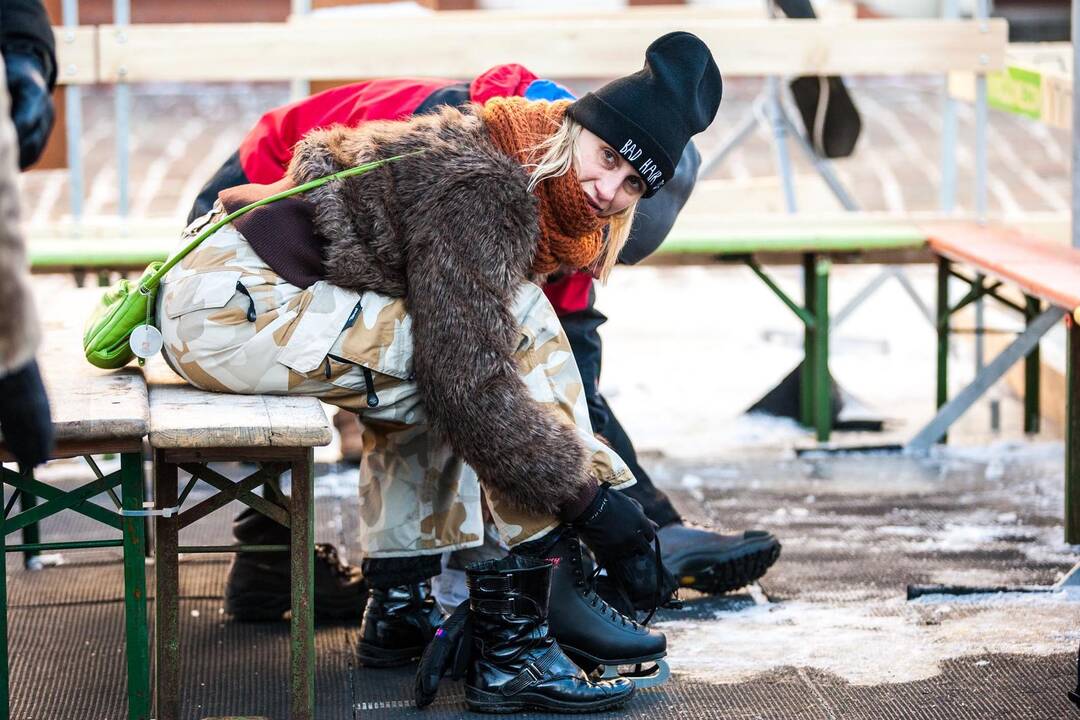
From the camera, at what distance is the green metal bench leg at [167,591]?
8.69 ft

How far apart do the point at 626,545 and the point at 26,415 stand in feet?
3.56

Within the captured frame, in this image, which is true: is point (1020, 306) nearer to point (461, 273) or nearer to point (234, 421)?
point (461, 273)

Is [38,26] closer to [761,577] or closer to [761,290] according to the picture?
[761,577]

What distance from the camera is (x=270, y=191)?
2838 millimetres

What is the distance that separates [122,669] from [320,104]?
126 centimetres

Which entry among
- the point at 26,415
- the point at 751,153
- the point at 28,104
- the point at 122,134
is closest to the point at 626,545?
the point at 26,415

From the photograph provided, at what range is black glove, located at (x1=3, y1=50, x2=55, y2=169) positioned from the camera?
2.15m

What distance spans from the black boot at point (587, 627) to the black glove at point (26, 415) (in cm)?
100

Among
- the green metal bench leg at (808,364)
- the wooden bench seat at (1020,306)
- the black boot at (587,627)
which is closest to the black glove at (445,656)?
the black boot at (587,627)

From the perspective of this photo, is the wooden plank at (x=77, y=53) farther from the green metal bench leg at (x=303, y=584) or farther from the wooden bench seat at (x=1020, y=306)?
the green metal bench leg at (x=303, y=584)

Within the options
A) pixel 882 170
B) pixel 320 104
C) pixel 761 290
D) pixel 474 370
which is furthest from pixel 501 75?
pixel 882 170

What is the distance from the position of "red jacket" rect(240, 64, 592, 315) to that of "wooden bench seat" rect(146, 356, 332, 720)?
750 mm

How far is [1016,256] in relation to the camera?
14.4ft

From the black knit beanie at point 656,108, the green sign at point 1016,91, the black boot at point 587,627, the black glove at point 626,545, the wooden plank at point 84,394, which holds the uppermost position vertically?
the black knit beanie at point 656,108
